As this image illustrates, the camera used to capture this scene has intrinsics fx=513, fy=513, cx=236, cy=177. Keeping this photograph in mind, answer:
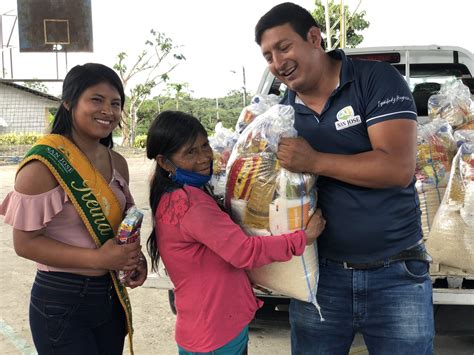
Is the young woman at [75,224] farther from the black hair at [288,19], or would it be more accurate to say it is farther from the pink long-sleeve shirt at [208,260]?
the black hair at [288,19]

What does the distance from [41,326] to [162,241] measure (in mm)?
541

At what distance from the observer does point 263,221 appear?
191 centimetres

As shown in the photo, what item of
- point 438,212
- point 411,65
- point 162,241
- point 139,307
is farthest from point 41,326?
point 411,65

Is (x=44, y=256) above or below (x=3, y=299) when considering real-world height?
above

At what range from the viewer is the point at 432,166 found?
2883mm

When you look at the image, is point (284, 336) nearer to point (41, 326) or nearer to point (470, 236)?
point (470, 236)

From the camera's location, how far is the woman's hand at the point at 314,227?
1.84 metres

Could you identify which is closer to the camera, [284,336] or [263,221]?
[263,221]

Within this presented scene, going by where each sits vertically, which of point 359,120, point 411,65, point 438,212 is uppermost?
point 411,65

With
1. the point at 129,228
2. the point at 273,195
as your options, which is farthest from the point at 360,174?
the point at 129,228

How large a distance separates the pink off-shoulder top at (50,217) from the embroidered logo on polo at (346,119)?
1.02 meters

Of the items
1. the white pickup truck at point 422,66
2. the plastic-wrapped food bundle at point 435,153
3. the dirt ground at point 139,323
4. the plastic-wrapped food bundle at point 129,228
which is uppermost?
the white pickup truck at point 422,66

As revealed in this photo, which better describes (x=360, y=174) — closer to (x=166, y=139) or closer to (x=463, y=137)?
(x=166, y=139)

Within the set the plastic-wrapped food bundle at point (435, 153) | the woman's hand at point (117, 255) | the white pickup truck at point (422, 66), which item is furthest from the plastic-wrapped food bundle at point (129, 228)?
the white pickup truck at point (422, 66)
